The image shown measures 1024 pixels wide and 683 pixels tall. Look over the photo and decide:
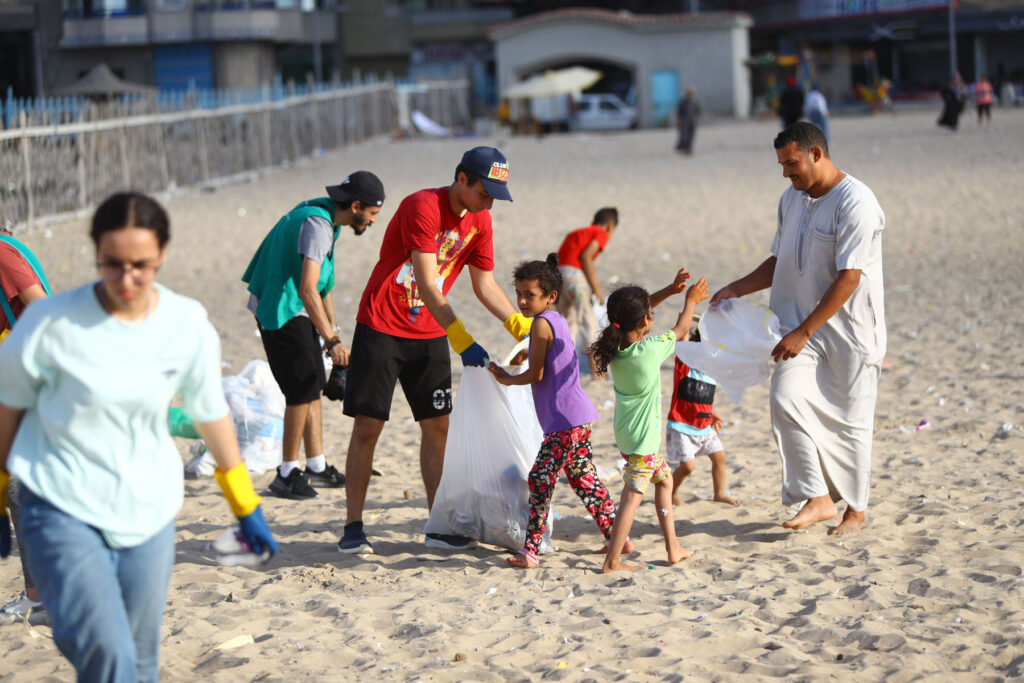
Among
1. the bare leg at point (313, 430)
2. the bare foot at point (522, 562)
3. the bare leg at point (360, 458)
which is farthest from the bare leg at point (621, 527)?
the bare leg at point (313, 430)

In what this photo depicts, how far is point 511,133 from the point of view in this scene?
3853cm

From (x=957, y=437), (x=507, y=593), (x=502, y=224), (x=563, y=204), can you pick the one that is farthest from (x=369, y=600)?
(x=563, y=204)

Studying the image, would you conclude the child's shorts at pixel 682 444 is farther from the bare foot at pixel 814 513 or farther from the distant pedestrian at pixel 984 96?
the distant pedestrian at pixel 984 96

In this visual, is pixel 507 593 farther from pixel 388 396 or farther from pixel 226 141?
pixel 226 141

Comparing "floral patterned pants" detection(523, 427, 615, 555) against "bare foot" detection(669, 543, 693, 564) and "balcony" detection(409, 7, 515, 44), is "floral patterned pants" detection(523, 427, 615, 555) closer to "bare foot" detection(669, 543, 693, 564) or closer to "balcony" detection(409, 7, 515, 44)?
"bare foot" detection(669, 543, 693, 564)

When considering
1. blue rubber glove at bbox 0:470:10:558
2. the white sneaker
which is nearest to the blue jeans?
blue rubber glove at bbox 0:470:10:558

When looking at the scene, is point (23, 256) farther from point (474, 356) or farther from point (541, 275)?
point (541, 275)

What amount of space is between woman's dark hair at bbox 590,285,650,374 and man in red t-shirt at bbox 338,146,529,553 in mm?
387

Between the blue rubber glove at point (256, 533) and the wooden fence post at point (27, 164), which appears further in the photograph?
the wooden fence post at point (27, 164)

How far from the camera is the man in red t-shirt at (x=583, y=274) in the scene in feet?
26.1

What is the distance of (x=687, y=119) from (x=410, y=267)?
21.3m

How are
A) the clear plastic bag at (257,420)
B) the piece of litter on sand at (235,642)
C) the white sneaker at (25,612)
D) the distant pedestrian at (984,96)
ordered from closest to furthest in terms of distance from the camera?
the piece of litter on sand at (235,642) < the white sneaker at (25,612) < the clear plastic bag at (257,420) < the distant pedestrian at (984,96)

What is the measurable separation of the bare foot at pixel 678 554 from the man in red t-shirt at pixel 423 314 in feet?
2.97

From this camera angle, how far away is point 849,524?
5.07 meters
